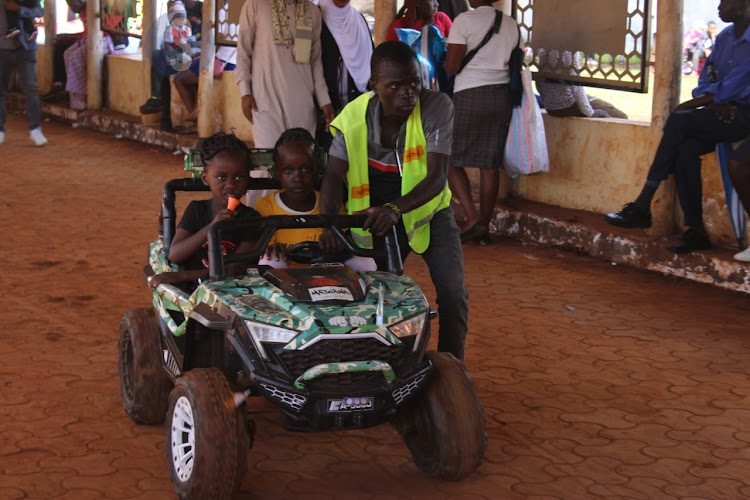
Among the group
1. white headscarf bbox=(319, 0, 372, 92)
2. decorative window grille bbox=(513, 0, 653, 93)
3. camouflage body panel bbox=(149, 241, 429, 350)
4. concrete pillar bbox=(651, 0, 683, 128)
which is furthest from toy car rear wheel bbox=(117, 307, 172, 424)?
decorative window grille bbox=(513, 0, 653, 93)

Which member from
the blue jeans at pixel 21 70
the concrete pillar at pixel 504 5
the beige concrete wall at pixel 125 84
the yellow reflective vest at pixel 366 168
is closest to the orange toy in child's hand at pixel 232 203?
the yellow reflective vest at pixel 366 168

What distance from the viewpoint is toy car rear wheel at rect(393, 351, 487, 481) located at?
3.85 metres

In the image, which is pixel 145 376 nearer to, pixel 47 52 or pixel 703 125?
pixel 703 125

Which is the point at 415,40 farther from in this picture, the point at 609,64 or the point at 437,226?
the point at 437,226

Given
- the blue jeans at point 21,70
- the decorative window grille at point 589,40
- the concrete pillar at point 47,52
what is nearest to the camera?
the decorative window grille at point 589,40

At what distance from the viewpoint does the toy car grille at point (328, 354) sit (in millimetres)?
3609

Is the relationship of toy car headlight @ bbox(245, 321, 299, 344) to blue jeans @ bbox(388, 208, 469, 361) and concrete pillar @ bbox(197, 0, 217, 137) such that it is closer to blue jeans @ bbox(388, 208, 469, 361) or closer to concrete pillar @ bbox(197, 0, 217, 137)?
blue jeans @ bbox(388, 208, 469, 361)

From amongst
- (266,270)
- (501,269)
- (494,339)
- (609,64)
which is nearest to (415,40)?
(609,64)

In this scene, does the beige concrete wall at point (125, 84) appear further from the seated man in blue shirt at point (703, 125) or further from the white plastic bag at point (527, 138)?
the seated man in blue shirt at point (703, 125)

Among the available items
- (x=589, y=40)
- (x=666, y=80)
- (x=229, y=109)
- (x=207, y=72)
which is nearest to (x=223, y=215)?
(x=666, y=80)

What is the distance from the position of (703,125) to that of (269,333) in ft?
15.4

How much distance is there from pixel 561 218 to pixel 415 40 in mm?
2033

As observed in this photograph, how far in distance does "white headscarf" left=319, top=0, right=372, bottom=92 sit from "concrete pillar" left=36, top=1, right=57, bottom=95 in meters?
10.6

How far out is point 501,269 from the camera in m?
7.93
